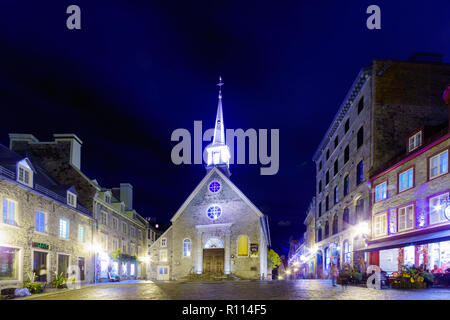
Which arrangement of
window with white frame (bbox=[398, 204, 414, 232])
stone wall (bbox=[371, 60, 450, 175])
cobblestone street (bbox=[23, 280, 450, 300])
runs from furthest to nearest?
stone wall (bbox=[371, 60, 450, 175])
window with white frame (bbox=[398, 204, 414, 232])
cobblestone street (bbox=[23, 280, 450, 300])

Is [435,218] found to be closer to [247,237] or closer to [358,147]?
[358,147]

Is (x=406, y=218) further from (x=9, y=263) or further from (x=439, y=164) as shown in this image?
(x=9, y=263)

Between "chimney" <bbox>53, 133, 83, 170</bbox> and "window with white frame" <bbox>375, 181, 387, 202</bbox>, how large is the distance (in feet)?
80.8

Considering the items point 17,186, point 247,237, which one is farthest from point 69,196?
point 247,237

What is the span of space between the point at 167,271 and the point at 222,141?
18.6 metres

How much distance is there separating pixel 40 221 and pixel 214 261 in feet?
61.1

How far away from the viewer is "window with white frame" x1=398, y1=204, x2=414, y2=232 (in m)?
22.8

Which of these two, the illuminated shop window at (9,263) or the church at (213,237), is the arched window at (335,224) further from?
the illuminated shop window at (9,263)

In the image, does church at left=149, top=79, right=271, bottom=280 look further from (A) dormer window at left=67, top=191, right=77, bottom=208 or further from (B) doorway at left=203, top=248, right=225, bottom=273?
(A) dormer window at left=67, top=191, right=77, bottom=208

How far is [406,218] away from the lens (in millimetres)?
23312

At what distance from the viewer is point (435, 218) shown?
2050 cm

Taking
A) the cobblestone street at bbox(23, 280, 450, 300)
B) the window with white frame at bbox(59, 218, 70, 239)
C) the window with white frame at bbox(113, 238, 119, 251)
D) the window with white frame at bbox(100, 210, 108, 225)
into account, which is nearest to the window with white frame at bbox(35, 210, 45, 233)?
the window with white frame at bbox(59, 218, 70, 239)

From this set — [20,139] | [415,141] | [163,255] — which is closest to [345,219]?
[415,141]

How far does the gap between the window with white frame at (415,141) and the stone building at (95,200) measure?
25362 millimetres
